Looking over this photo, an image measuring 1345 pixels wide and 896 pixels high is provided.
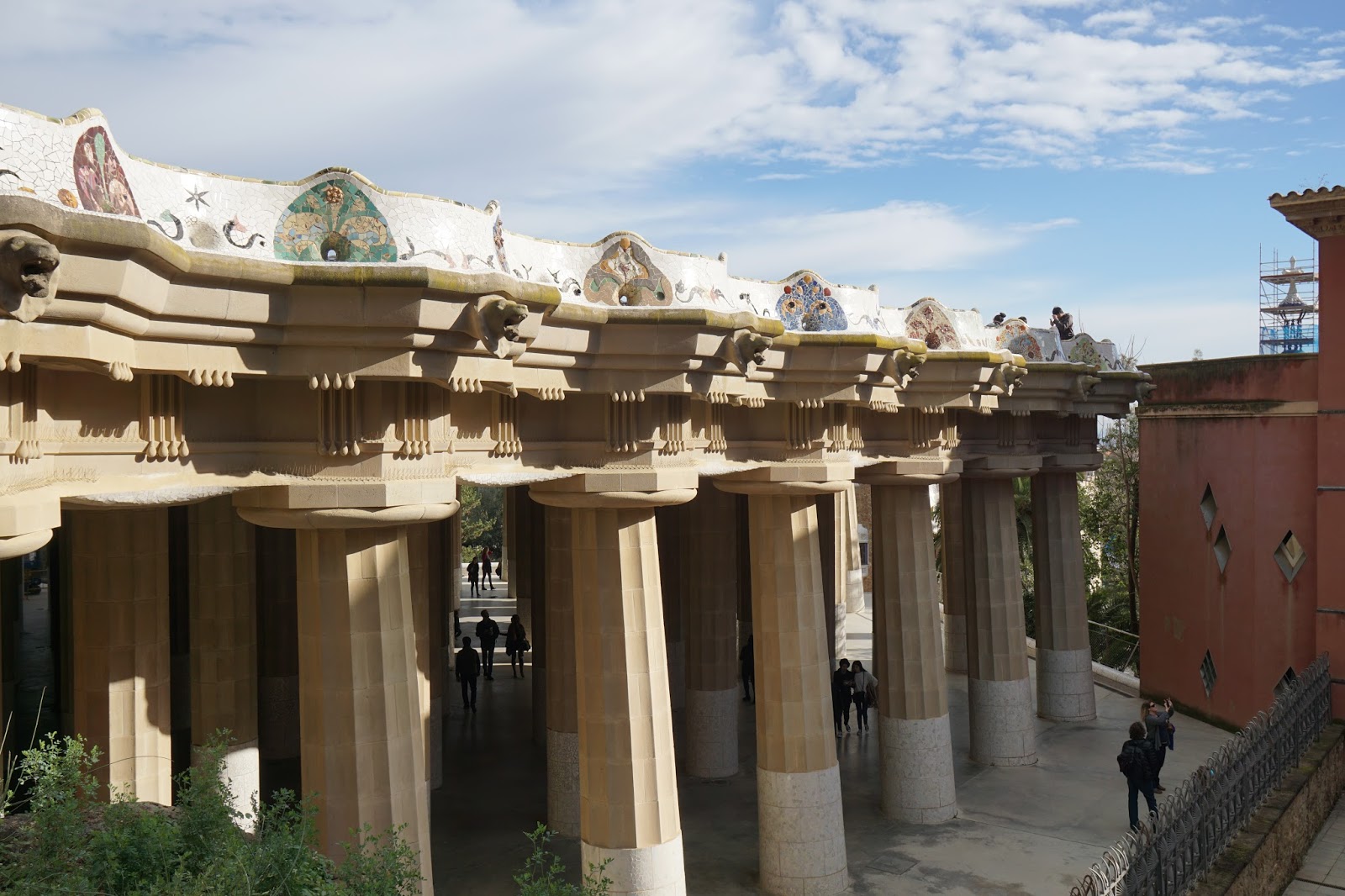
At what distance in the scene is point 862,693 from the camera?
24047 mm

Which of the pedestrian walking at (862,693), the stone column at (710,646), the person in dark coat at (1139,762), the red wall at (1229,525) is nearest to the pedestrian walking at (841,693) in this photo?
the pedestrian walking at (862,693)

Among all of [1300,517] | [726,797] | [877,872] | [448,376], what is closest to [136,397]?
[448,376]

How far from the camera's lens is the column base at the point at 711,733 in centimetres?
2081

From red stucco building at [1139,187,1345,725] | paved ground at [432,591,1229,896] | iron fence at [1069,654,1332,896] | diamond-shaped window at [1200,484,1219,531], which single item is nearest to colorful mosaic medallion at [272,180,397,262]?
iron fence at [1069,654,1332,896]

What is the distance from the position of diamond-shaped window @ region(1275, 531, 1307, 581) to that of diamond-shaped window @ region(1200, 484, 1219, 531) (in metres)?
2.16

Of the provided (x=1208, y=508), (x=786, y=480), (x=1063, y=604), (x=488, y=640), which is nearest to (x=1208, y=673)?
(x=1063, y=604)

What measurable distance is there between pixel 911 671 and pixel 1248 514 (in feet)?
29.0

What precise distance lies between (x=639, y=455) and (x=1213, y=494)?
52.8 feet

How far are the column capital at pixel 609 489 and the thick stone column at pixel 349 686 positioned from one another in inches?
116

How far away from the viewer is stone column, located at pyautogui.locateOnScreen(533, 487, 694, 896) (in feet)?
41.6

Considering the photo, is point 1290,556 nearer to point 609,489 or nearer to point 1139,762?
point 1139,762

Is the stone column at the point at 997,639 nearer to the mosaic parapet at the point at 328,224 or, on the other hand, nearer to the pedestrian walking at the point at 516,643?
the mosaic parapet at the point at 328,224

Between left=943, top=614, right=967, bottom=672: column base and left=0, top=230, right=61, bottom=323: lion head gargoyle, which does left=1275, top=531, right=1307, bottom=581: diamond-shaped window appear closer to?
left=943, top=614, right=967, bottom=672: column base

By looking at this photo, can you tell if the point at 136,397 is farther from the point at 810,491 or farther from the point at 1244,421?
the point at 1244,421
